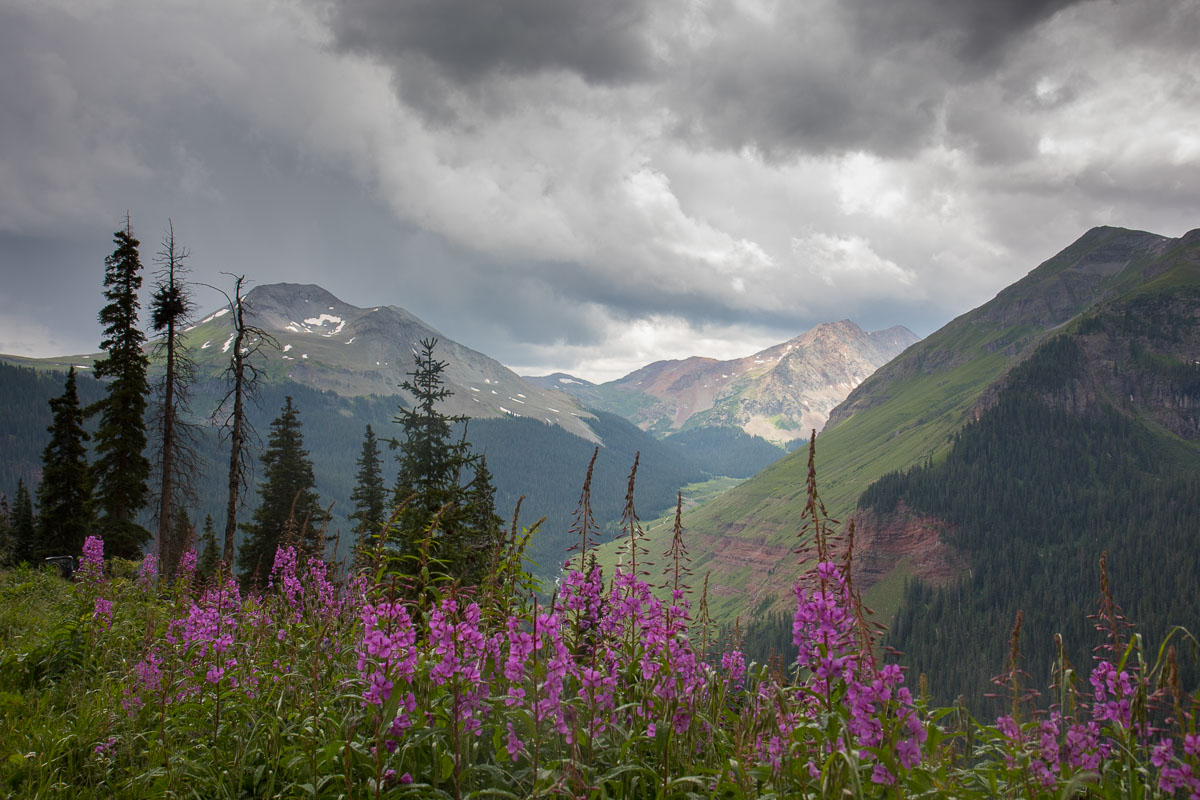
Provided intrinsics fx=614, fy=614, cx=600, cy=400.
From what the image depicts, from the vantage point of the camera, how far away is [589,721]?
460cm

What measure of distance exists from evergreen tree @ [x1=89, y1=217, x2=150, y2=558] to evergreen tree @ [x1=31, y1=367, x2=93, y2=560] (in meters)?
3.49

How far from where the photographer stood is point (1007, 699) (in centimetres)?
426

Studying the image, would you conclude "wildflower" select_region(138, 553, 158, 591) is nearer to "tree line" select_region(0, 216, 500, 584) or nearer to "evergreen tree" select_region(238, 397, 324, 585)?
"tree line" select_region(0, 216, 500, 584)

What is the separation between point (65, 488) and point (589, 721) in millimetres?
42949

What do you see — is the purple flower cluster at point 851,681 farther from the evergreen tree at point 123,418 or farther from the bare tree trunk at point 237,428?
the evergreen tree at point 123,418

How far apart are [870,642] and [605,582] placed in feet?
10.1

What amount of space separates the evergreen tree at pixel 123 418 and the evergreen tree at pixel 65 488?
Result: 3.49 metres

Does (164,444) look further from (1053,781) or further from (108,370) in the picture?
(1053,781)

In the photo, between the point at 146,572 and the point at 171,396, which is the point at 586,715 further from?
the point at 171,396

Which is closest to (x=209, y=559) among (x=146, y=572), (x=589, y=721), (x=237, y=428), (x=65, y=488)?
(x=65, y=488)

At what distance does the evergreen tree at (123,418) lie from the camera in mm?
29734

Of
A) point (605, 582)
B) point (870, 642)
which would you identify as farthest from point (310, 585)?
point (870, 642)

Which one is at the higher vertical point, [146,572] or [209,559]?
[146,572]

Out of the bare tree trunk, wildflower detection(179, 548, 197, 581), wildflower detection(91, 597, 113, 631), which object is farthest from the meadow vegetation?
the bare tree trunk
